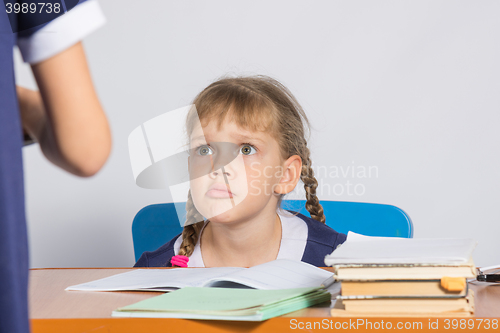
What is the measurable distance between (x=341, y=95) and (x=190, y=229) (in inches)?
30.4

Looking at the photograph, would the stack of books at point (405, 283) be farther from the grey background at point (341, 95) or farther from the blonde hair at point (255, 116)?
the grey background at point (341, 95)

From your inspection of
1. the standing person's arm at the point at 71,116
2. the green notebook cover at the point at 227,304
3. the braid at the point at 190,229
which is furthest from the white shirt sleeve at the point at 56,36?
the braid at the point at 190,229

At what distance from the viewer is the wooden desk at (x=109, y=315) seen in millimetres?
454

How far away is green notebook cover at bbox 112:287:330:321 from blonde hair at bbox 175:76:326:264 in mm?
612

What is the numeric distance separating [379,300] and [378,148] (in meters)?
1.23

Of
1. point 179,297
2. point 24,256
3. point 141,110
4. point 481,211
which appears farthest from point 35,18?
point 481,211

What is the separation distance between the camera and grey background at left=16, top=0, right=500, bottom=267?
164 centimetres

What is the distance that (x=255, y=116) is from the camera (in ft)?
3.73

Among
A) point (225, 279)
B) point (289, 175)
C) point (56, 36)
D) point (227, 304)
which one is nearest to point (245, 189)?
point (289, 175)

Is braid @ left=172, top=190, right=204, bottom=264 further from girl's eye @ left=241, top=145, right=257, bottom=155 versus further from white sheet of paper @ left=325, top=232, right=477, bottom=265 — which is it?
white sheet of paper @ left=325, top=232, right=477, bottom=265

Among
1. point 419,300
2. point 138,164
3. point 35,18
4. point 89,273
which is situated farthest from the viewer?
point 138,164

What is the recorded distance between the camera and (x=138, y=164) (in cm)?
104

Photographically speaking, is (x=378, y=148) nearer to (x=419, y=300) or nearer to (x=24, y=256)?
(x=419, y=300)

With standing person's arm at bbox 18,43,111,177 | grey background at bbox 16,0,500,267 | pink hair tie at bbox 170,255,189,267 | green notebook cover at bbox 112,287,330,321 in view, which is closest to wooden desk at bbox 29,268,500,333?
green notebook cover at bbox 112,287,330,321
